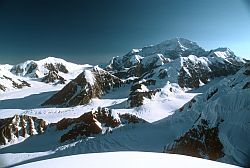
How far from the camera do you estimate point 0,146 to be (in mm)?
57875

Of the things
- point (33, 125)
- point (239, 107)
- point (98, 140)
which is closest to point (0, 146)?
point (33, 125)

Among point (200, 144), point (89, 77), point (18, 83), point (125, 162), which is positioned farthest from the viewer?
point (18, 83)

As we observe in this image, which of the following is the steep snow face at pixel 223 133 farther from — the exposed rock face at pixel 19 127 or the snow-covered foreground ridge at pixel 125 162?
the snow-covered foreground ridge at pixel 125 162

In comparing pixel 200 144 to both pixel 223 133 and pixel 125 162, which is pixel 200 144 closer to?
pixel 223 133

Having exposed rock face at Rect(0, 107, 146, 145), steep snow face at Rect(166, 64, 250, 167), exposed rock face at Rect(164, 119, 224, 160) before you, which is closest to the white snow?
exposed rock face at Rect(0, 107, 146, 145)

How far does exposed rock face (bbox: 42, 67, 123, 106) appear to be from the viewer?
305ft

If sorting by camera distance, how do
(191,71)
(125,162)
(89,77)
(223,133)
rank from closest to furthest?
(125,162)
(223,133)
(89,77)
(191,71)

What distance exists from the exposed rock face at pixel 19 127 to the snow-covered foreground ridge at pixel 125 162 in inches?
2183

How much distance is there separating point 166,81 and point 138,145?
56860 mm

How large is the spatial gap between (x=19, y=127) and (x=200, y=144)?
122ft

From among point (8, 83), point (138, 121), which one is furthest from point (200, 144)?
point (8, 83)

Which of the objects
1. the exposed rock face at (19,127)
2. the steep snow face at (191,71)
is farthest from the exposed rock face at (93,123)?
the steep snow face at (191,71)

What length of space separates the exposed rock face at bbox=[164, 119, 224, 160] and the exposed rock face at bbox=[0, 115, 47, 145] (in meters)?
29.9

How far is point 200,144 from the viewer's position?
43625 millimetres
